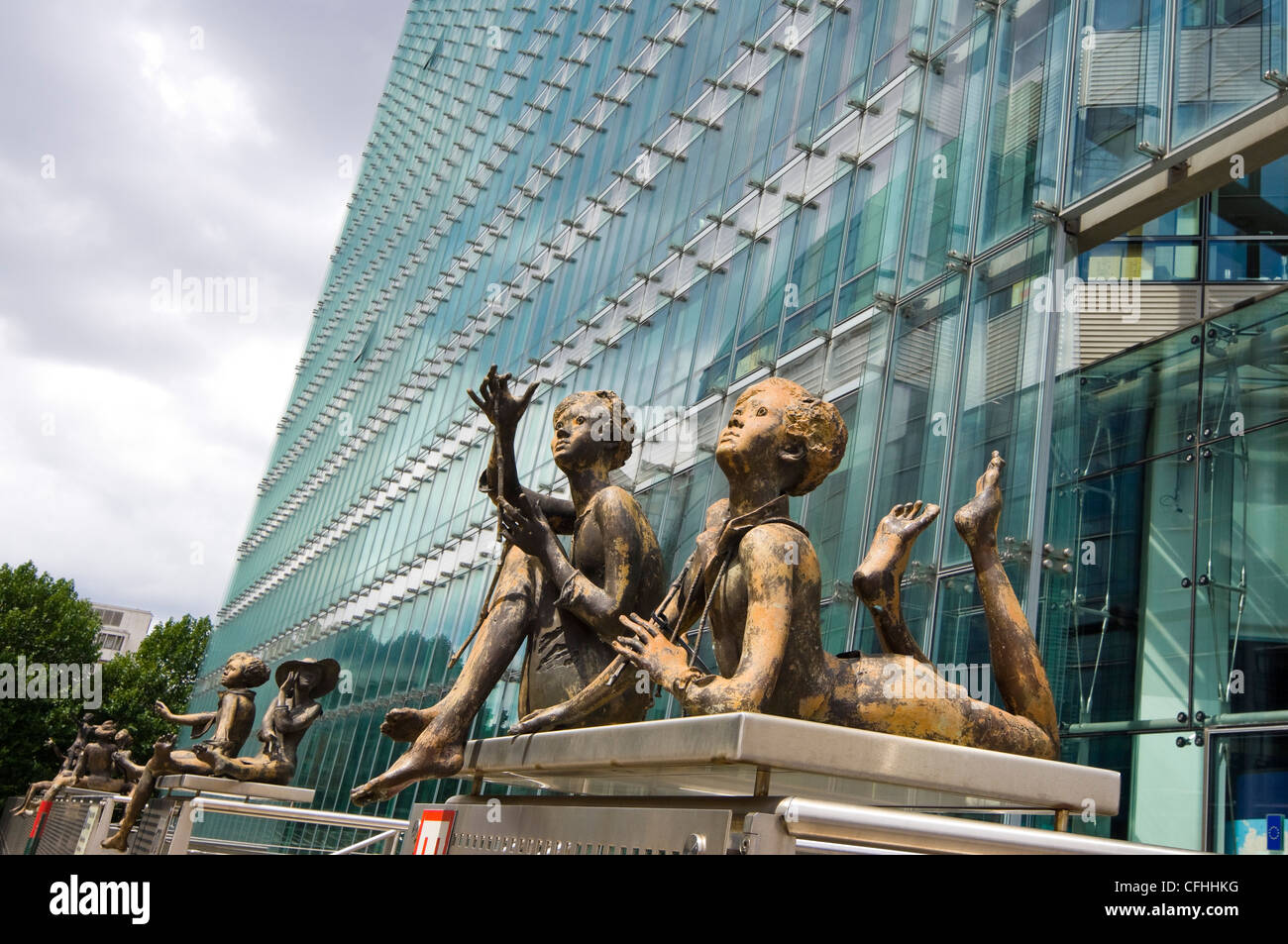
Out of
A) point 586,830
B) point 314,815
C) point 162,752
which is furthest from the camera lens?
point 162,752

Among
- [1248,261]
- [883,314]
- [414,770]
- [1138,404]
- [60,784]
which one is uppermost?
[1248,261]

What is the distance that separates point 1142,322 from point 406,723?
8.87 metres

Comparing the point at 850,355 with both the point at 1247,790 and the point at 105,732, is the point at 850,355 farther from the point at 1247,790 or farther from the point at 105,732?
the point at 105,732

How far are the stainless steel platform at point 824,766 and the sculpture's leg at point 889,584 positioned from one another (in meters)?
0.56

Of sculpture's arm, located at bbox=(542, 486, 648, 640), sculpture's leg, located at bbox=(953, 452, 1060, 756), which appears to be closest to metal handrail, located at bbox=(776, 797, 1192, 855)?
sculpture's leg, located at bbox=(953, 452, 1060, 756)

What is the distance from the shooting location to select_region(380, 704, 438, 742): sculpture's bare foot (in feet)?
11.7

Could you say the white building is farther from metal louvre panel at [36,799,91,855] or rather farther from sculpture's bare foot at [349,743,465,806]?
sculpture's bare foot at [349,743,465,806]

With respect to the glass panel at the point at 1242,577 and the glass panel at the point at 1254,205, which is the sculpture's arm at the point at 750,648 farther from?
the glass panel at the point at 1254,205

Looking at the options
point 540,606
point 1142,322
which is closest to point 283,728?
point 540,606

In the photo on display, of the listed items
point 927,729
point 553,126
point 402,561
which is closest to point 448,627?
point 402,561

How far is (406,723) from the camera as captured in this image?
3.57 metres

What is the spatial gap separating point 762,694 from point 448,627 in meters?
17.7

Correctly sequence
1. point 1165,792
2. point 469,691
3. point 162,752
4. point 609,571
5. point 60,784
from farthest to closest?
point 60,784
point 162,752
point 1165,792
point 609,571
point 469,691
